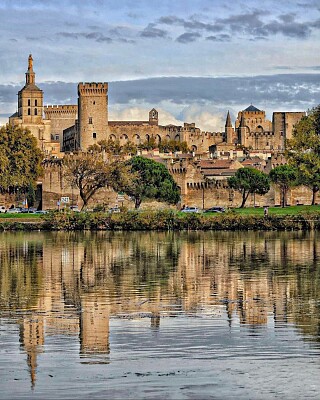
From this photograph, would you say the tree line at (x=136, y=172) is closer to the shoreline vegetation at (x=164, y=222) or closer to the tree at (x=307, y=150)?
the tree at (x=307, y=150)

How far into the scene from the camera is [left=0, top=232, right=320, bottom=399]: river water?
55.6 ft

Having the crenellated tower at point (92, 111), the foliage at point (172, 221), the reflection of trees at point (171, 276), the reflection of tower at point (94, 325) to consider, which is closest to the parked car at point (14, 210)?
the foliage at point (172, 221)

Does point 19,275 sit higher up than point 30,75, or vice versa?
point 30,75

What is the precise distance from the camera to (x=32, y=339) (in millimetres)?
20859

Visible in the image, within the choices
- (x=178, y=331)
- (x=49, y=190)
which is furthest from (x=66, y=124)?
(x=178, y=331)

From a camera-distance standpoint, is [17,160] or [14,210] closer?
[14,210]

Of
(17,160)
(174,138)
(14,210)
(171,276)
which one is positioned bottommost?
(171,276)

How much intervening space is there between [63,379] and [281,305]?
30.8 ft

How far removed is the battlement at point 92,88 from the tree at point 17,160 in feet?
137

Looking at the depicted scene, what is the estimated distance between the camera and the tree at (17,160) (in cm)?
9512

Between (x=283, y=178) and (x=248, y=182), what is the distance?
129 inches

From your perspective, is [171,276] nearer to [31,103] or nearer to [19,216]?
[19,216]

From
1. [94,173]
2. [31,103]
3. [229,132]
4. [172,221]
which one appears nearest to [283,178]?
[94,173]

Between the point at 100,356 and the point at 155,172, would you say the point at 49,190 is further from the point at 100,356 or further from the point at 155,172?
the point at 100,356
